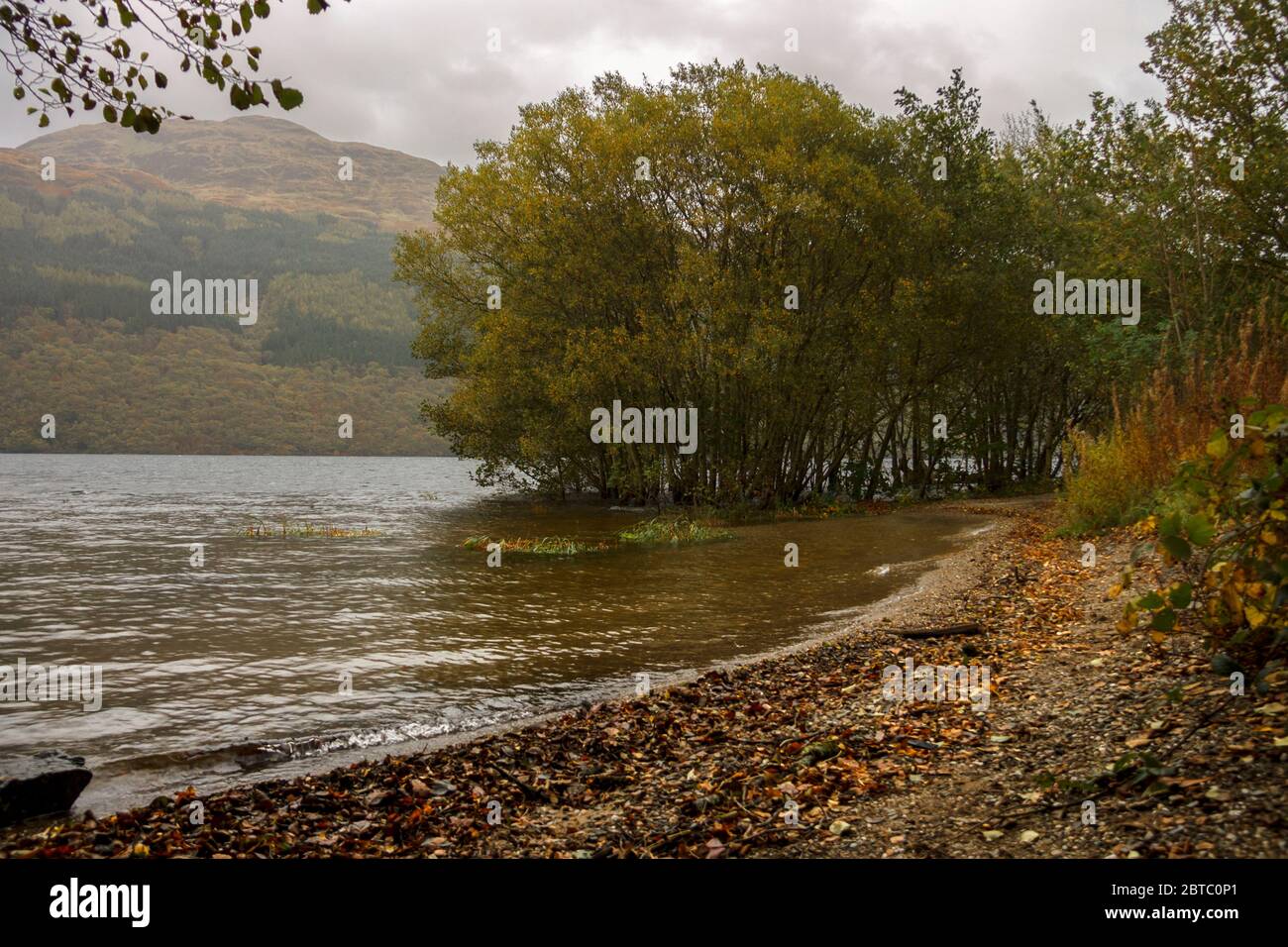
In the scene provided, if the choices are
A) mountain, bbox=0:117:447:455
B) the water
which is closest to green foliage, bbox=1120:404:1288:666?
the water

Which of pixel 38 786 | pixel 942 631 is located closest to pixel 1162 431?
pixel 942 631

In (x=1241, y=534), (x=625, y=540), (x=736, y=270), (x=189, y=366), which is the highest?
(x=189, y=366)

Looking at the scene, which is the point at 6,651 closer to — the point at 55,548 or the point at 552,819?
the point at 552,819

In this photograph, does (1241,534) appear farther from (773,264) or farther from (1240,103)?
(773,264)

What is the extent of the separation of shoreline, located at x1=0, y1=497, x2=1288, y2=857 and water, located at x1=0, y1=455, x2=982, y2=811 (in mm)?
1076

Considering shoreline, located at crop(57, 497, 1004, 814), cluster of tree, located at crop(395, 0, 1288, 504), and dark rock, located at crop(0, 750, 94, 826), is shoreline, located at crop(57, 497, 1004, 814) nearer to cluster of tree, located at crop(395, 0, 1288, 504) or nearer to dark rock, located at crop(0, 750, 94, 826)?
dark rock, located at crop(0, 750, 94, 826)

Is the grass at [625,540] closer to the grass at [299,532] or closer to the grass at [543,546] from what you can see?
the grass at [543,546]

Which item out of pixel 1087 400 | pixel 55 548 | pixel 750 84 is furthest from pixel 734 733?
pixel 1087 400

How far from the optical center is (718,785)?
5926mm

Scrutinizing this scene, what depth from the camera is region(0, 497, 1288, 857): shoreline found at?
473 cm

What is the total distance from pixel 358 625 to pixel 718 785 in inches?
380

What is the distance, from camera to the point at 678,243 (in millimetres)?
31500

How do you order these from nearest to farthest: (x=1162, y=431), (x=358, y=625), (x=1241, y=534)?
1. (x=1241, y=534)
2. (x=358, y=625)
3. (x=1162, y=431)
